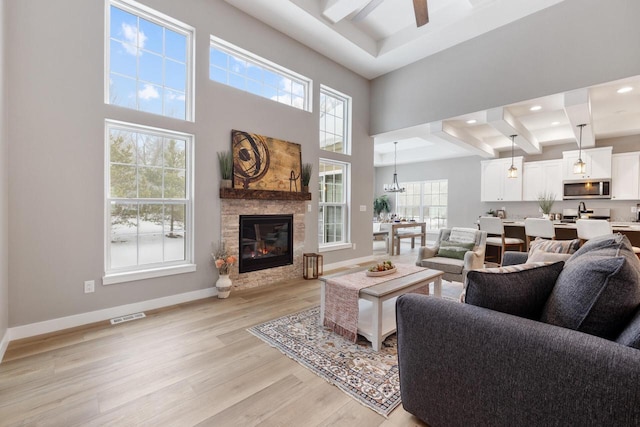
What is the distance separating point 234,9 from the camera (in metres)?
3.83

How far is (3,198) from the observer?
231 centimetres

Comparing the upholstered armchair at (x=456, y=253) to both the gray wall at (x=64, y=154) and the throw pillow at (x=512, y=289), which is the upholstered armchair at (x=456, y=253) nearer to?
the throw pillow at (x=512, y=289)

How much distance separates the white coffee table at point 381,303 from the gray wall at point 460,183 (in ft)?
20.9

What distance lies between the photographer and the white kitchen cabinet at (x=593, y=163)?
5945mm

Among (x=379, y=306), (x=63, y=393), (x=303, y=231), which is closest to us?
(x=63, y=393)

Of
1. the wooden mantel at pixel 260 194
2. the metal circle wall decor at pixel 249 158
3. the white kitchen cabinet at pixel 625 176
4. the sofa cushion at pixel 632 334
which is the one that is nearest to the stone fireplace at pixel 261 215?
the wooden mantel at pixel 260 194

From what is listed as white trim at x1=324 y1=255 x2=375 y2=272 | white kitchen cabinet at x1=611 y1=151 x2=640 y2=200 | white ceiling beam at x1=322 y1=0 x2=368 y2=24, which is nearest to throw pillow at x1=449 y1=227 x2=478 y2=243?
white trim at x1=324 y1=255 x2=375 y2=272

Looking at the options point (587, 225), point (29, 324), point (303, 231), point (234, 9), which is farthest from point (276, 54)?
point (587, 225)

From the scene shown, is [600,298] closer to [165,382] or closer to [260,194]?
[165,382]

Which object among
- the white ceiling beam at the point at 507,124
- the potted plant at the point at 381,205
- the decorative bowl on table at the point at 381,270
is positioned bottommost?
the decorative bowl on table at the point at 381,270

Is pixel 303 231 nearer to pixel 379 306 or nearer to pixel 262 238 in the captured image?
pixel 262 238

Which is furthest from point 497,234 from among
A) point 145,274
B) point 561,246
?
point 145,274

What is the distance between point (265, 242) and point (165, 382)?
250 centimetres

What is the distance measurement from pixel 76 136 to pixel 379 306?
10.8ft
